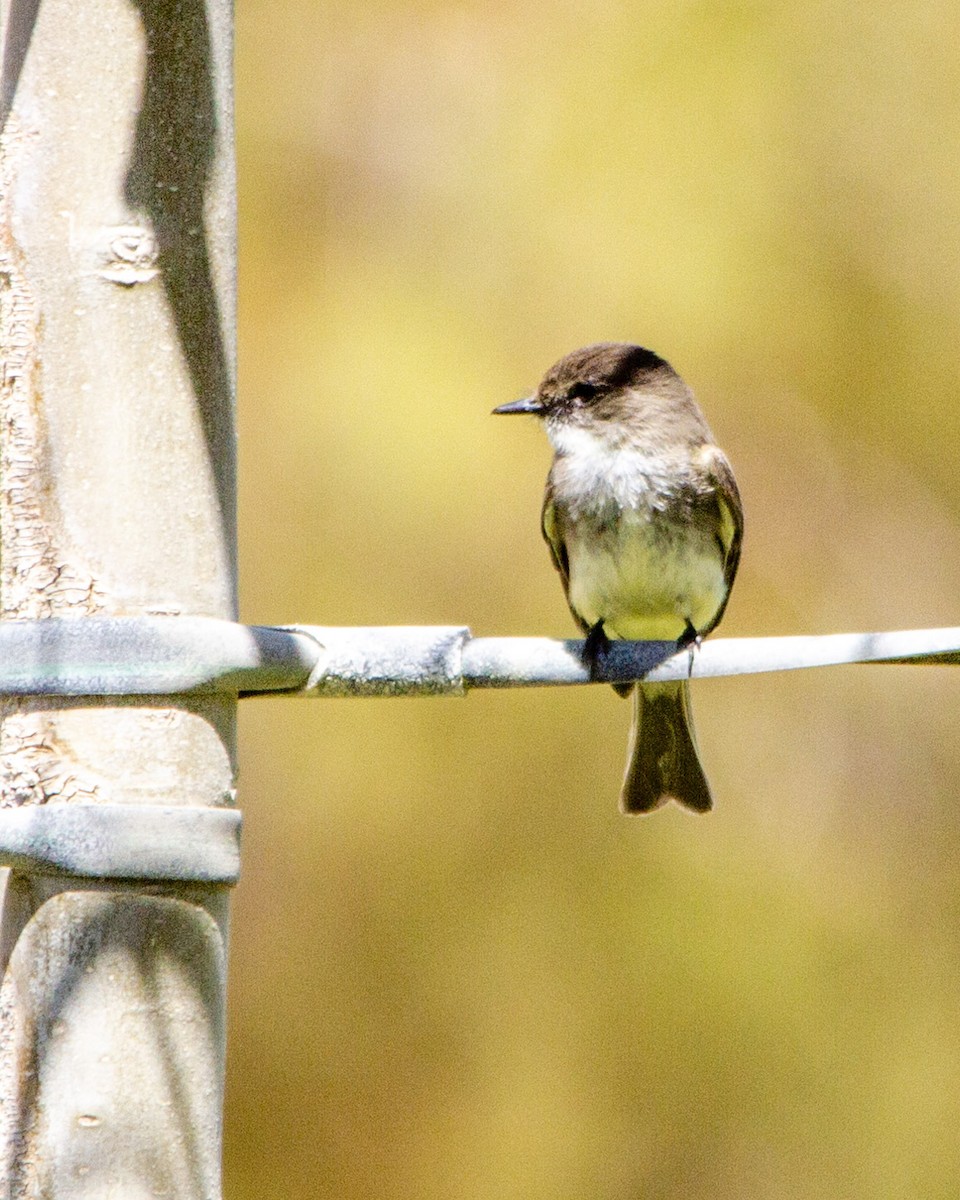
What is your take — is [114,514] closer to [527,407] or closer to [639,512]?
[639,512]

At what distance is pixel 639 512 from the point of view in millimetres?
3203

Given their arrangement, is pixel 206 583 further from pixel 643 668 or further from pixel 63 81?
pixel 643 668

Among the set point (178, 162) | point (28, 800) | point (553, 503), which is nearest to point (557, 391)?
point (553, 503)

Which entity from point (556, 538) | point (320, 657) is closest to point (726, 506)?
point (556, 538)

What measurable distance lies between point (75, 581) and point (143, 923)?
11.7 inches

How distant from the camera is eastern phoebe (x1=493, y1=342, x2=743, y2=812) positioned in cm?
321

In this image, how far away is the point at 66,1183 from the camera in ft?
4.08

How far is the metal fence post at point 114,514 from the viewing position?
4.14 ft

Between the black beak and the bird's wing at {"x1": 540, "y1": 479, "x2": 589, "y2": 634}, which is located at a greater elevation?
the black beak

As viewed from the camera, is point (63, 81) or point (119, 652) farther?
point (63, 81)

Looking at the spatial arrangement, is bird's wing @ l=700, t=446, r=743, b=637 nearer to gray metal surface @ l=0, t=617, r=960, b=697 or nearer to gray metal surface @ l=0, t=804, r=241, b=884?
gray metal surface @ l=0, t=617, r=960, b=697

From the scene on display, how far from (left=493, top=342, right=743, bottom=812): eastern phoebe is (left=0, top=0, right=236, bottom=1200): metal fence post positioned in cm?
186

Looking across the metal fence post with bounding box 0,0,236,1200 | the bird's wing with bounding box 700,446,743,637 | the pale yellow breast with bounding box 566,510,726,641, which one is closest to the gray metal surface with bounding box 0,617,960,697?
the metal fence post with bounding box 0,0,236,1200

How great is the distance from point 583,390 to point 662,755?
0.82 meters
